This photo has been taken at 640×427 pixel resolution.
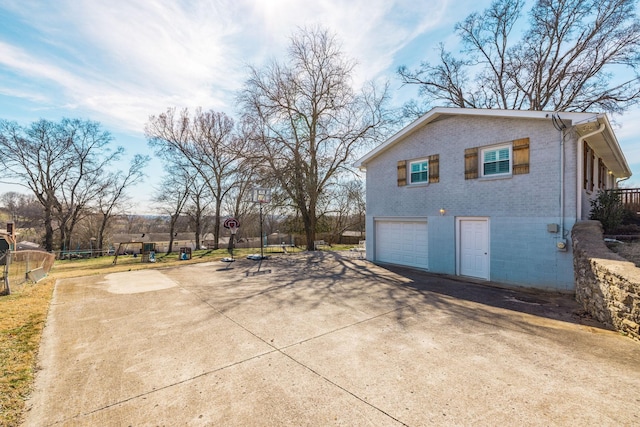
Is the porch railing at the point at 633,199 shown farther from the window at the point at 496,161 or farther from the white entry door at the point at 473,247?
the white entry door at the point at 473,247

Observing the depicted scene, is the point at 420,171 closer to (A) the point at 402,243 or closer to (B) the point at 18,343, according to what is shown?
(A) the point at 402,243

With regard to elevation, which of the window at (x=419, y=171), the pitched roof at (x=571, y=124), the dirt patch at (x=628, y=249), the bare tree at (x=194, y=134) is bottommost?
the dirt patch at (x=628, y=249)

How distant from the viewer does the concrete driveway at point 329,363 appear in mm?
2602

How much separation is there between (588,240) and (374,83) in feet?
46.4

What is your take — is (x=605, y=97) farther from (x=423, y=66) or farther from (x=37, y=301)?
(x=37, y=301)

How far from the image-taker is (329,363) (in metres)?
3.53

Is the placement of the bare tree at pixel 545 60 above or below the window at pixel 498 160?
above

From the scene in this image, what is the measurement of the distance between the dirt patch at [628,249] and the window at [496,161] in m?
2.99

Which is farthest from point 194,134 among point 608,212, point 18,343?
point 608,212

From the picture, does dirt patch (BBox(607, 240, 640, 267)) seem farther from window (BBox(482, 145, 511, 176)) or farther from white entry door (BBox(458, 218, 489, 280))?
window (BBox(482, 145, 511, 176))

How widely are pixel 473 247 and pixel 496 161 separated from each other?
2759 millimetres

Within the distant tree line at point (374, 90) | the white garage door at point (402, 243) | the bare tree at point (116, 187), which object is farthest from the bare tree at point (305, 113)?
the bare tree at point (116, 187)

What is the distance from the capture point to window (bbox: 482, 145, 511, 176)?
8.27 m

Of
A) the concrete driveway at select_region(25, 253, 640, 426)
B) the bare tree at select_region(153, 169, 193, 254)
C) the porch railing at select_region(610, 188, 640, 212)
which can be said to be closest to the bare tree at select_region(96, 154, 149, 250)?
the bare tree at select_region(153, 169, 193, 254)
